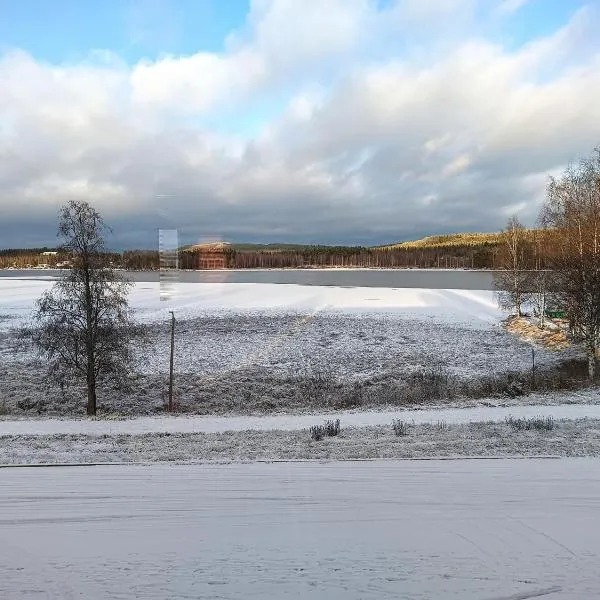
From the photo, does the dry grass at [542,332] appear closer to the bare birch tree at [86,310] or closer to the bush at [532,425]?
the bush at [532,425]

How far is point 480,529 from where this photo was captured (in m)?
6.18

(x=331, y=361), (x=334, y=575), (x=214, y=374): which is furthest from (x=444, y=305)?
(x=334, y=575)

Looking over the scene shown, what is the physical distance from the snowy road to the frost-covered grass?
541 millimetres

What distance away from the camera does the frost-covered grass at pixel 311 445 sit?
891 cm

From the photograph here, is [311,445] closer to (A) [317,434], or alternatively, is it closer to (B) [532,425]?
(A) [317,434]

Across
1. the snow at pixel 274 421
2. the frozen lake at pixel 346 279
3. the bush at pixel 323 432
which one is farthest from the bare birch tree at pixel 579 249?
the frozen lake at pixel 346 279

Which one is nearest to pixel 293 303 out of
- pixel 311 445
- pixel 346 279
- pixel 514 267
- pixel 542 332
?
pixel 514 267

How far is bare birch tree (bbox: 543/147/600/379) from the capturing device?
22344 millimetres

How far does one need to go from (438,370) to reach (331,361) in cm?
491

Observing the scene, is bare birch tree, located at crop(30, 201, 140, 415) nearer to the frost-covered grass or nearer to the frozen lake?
the frost-covered grass

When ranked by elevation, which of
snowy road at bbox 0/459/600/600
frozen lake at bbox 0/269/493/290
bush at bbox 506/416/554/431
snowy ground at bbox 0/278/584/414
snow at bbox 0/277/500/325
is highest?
frozen lake at bbox 0/269/493/290

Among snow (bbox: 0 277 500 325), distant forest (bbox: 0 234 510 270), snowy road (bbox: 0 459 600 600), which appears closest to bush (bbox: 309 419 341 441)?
snowy road (bbox: 0 459 600 600)

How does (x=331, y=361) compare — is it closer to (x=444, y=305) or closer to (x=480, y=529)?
(x=480, y=529)

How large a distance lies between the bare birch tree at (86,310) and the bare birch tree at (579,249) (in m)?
17.3
